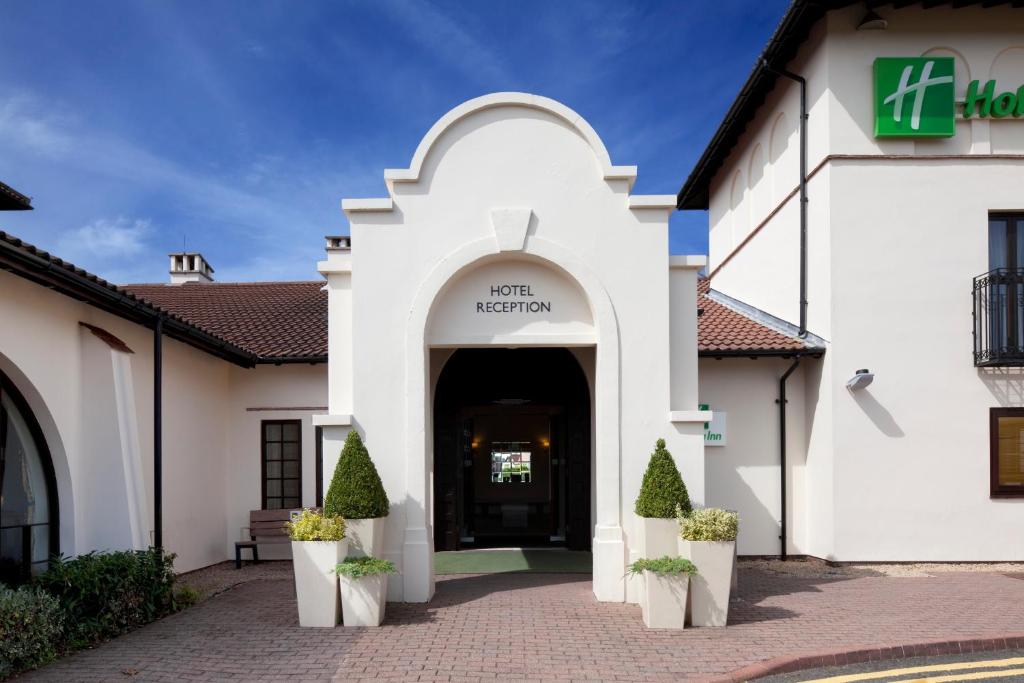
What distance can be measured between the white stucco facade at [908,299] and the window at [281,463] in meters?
9.13

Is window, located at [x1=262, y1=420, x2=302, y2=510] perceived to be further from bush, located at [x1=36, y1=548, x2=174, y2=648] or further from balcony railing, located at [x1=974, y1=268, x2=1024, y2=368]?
balcony railing, located at [x1=974, y1=268, x2=1024, y2=368]

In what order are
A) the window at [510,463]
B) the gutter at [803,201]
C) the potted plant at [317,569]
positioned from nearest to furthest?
the potted plant at [317,569], the gutter at [803,201], the window at [510,463]

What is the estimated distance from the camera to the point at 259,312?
15.0m

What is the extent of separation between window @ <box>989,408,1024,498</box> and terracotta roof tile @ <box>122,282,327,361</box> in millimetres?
11146

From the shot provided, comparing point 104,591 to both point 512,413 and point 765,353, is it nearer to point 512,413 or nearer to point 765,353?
point 512,413

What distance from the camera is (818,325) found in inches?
459

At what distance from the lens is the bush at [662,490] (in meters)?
8.26

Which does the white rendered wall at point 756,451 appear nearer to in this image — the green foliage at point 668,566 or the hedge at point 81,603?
the green foliage at point 668,566

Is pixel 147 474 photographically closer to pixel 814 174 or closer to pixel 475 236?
pixel 475 236

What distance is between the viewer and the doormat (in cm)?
1088

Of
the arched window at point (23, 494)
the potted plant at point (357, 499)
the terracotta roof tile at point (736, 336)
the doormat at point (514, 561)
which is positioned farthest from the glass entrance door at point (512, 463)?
the arched window at point (23, 494)

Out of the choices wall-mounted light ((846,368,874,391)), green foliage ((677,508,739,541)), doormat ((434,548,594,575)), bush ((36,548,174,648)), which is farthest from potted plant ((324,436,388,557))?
wall-mounted light ((846,368,874,391))

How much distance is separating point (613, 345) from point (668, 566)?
9.18 feet

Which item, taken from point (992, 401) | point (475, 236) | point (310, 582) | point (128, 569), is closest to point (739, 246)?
point (992, 401)
